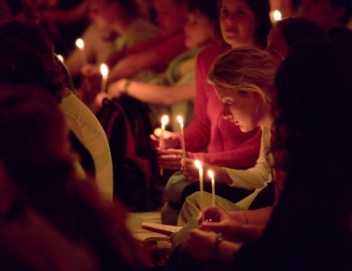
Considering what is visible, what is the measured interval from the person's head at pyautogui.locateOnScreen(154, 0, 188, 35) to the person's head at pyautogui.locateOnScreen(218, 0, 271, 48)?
1277 mm

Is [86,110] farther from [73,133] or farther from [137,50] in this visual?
[137,50]

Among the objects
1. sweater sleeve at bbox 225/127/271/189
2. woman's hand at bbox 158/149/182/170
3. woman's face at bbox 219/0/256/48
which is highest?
woman's face at bbox 219/0/256/48

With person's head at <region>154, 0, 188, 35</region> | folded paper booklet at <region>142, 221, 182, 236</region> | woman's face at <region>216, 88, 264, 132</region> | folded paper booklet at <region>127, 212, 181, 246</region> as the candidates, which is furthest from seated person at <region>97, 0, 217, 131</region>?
folded paper booklet at <region>142, 221, 182, 236</region>

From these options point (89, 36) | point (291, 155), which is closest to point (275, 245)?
point (291, 155)

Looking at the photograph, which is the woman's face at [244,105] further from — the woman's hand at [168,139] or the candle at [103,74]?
the candle at [103,74]

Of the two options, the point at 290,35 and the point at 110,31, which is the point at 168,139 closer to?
the point at 290,35

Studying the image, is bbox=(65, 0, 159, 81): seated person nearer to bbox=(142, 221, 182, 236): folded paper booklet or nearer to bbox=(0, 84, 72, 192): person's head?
bbox=(142, 221, 182, 236): folded paper booklet

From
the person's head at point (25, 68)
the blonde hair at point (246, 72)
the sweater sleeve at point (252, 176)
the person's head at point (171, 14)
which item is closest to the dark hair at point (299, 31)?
the blonde hair at point (246, 72)

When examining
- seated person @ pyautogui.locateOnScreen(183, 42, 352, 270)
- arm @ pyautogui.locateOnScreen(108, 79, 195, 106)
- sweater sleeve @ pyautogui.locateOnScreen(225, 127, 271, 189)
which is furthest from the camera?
arm @ pyautogui.locateOnScreen(108, 79, 195, 106)

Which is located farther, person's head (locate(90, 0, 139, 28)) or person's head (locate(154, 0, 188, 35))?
person's head (locate(90, 0, 139, 28))

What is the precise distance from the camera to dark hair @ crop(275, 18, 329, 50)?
4.11 metres

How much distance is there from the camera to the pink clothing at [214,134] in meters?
4.81

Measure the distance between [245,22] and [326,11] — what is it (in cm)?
59

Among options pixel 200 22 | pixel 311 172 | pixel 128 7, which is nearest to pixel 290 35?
pixel 311 172
